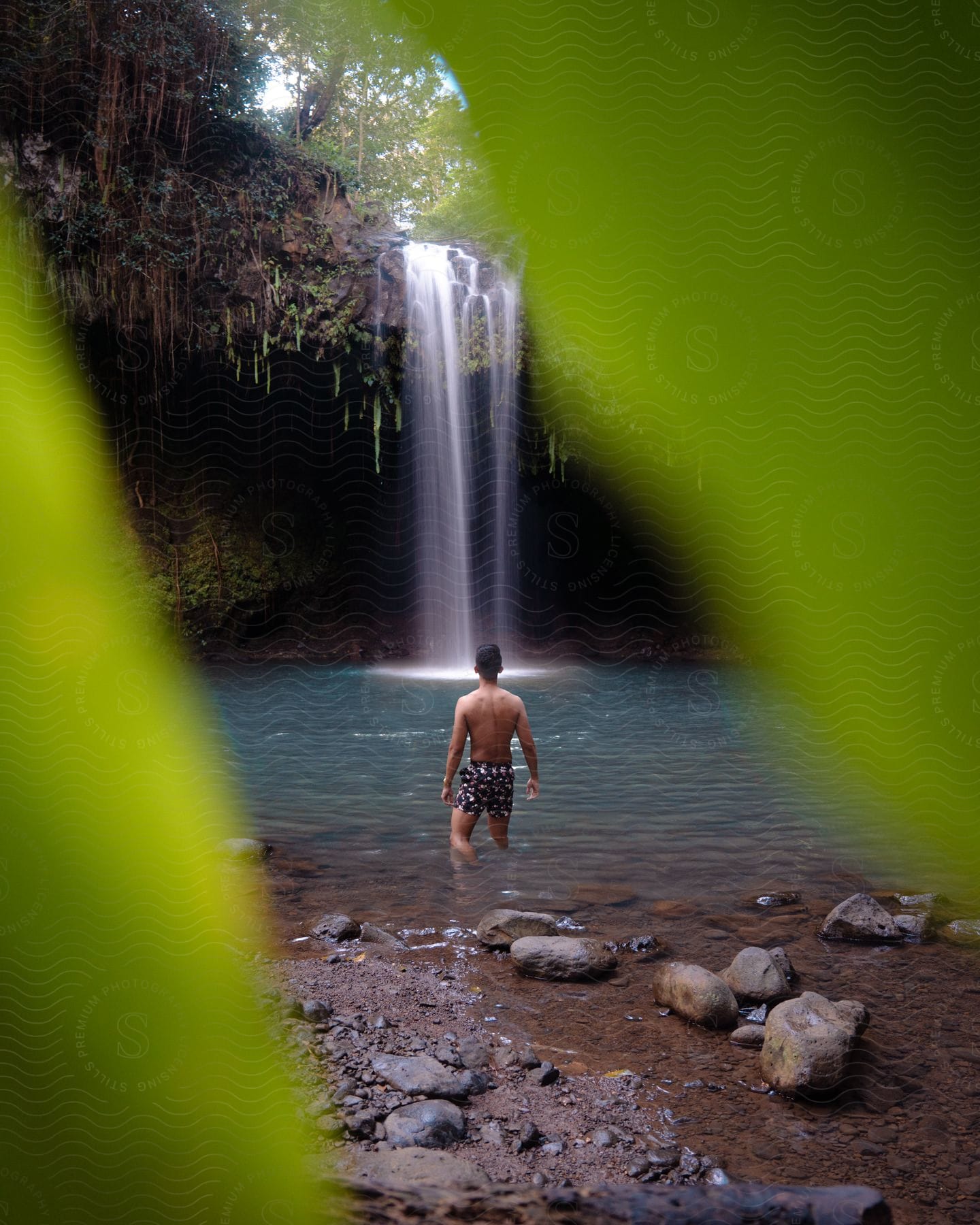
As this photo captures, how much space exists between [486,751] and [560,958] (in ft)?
5.19

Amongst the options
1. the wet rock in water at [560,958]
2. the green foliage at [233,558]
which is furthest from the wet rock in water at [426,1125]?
the green foliage at [233,558]

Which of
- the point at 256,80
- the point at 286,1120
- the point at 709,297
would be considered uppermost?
the point at 256,80

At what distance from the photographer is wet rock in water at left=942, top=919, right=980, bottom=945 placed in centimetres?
369

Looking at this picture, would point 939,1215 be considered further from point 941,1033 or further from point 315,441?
point 315,441

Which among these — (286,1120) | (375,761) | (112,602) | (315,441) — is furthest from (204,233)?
(286,1120)

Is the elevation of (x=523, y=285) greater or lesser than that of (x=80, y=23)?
lesser

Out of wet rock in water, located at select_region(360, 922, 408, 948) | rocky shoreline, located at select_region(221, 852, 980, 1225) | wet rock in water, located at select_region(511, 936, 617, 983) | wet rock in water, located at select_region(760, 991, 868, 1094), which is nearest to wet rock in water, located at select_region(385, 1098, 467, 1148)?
rocky shoreline, located at select_region(221, 852, 980, 1225)

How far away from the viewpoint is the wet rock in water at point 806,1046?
2430mm

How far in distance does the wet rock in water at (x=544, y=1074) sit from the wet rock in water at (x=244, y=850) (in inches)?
101

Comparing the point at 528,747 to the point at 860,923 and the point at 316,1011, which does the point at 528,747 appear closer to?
the point at 860,923

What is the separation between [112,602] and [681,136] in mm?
10469

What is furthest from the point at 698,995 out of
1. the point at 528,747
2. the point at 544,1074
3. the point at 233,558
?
the point at 233,558

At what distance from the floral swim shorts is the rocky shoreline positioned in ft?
5.00

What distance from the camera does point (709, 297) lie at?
32.4 ft
